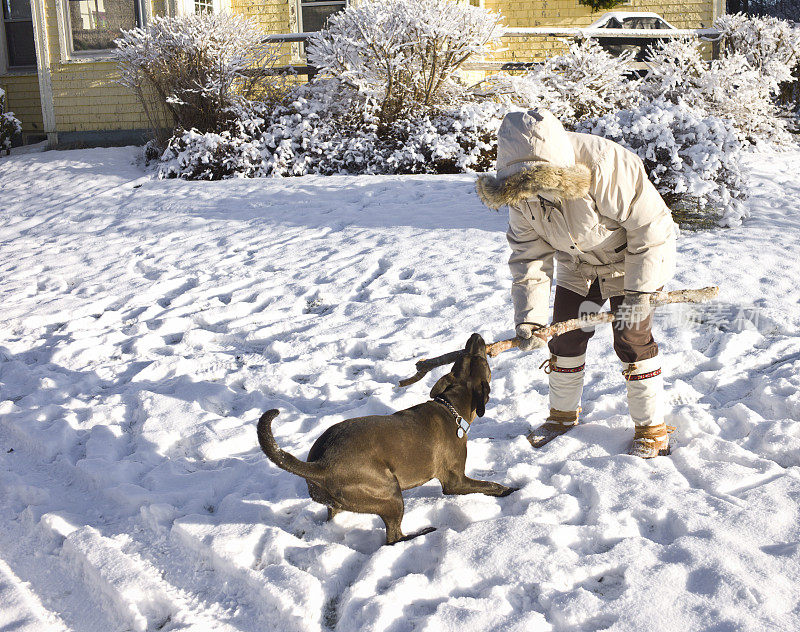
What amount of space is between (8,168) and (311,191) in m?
6.32

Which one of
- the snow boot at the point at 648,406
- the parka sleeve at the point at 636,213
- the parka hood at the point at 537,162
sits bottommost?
the snow boot at the point at 648,406

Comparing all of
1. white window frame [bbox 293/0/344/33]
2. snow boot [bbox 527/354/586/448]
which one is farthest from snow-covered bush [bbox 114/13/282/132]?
snow boot [bbox 527/354/586/448]

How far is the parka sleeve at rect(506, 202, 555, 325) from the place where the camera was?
330 centimetres

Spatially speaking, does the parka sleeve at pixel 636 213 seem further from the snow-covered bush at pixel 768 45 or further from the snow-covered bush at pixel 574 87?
the snow-covered bush at pixel 768 45

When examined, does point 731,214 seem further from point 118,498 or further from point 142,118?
point 142,118

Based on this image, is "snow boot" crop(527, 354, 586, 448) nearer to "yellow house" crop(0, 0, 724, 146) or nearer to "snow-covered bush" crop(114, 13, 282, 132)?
"snow-covered bush" crop(114, 13, 282, 132)

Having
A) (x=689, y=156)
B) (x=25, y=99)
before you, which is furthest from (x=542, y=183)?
(x=25, y=99)

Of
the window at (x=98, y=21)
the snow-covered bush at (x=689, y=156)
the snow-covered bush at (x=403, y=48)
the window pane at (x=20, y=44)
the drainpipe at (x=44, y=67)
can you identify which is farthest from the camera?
the window pane at (x=20, y=44)

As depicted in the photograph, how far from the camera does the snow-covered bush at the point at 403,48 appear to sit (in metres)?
9.57

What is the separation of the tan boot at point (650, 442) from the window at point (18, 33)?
16681 mm

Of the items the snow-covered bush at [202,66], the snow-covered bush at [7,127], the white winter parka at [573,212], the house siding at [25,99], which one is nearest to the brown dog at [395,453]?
the white winter parka at [573,212]

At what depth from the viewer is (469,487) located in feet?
9.57

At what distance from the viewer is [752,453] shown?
10.4ft

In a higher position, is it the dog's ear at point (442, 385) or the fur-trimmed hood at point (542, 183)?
the fur-trimmed hood at point (542, 183)
